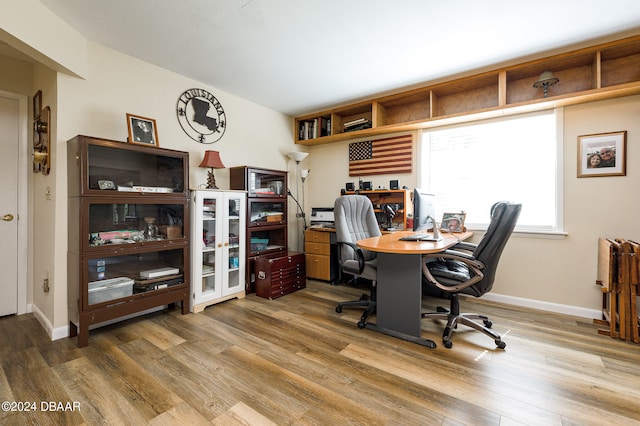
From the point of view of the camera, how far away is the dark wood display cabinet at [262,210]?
131 inches

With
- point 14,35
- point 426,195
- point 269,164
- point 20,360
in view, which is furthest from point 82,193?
point 426,195

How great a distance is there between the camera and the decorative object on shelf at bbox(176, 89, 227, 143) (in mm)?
3016

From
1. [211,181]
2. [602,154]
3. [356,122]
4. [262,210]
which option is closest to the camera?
[602,154]

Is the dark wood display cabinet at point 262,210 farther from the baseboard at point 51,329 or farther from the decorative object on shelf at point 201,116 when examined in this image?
the baseboard at point 51,329

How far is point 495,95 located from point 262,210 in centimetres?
307

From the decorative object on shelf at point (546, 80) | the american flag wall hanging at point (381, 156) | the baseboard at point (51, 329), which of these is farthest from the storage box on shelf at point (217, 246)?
the decorative object on shelf at point (546, 80)

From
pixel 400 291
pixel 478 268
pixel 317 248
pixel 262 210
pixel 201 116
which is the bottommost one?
pixel 400 291

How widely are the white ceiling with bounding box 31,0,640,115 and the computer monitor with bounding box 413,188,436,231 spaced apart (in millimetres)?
1330

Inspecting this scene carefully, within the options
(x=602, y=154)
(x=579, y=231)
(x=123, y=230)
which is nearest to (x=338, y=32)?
(x=123, y=230)

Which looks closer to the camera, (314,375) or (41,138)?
(314,375)

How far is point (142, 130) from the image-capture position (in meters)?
2.53

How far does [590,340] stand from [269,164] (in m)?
3.85

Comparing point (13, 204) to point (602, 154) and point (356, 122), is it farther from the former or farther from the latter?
point (602, 154)

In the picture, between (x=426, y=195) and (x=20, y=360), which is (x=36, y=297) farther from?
(x=426, y=195)
